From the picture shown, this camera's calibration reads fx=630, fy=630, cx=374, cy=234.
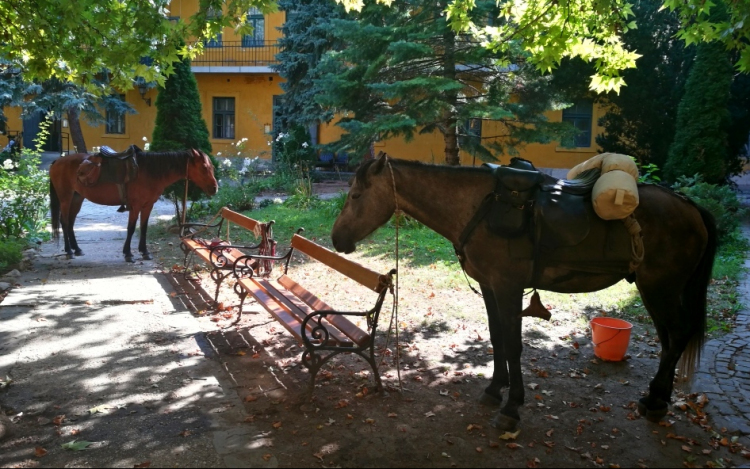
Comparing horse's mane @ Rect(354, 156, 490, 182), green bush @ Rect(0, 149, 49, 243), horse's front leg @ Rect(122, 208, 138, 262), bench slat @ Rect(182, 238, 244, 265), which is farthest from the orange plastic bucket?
green bush @ Rect(0, 149, 49, 243)

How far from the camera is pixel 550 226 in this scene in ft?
14.0

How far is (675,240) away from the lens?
14.4 feet

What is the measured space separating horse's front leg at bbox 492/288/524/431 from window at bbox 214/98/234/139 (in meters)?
26.9

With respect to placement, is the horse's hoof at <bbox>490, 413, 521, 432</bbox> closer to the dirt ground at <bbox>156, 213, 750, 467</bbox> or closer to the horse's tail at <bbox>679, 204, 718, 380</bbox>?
the dirt ground at <bbox>156, 213, 750, 467</bbox>

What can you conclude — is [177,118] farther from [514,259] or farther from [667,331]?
[667,331]

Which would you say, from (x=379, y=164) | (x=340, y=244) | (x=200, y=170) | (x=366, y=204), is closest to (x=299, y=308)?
(x=340, y=244)

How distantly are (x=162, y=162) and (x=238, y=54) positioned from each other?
2036 cm

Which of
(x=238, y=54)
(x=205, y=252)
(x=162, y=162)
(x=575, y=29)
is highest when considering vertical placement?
(x=238, y=54)

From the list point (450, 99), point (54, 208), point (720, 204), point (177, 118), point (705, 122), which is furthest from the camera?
point (705, 122)

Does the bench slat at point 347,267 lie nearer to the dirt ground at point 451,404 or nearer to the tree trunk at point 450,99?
the dirt ground at point 451,404

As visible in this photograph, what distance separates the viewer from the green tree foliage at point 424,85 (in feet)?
42.9

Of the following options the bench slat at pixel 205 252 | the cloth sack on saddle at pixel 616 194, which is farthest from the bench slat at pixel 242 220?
the cloth sack on saddle at pixel 616 194

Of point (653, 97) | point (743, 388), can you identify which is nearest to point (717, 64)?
point (653, 97)

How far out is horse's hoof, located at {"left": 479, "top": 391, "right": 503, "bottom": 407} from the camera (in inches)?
186
